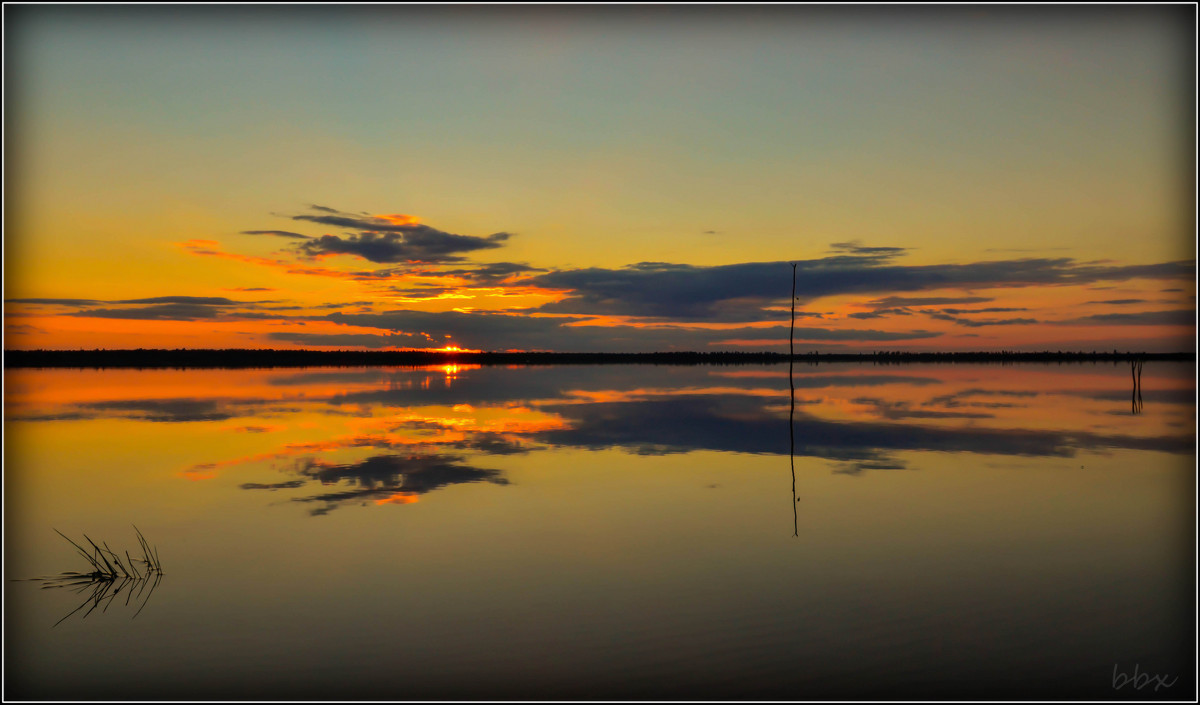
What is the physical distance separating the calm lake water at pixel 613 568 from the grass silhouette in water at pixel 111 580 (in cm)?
14

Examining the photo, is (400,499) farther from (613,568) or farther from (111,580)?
(613,568)

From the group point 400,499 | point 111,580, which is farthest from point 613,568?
point 111,580

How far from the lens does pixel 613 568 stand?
1175 centimetres

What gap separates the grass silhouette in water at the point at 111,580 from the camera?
10695mm

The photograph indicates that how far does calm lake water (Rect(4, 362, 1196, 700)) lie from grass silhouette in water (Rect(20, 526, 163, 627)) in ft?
0.46

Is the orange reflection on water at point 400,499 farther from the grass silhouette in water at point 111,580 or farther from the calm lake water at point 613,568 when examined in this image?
the grass silhouette in water at point 111,580

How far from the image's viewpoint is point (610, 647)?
8891mm

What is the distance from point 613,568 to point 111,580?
23.9 ft

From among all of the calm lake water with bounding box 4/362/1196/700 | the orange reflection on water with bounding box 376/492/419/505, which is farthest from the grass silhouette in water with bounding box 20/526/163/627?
the orange reflection on water with bounding box 376/492/419/505

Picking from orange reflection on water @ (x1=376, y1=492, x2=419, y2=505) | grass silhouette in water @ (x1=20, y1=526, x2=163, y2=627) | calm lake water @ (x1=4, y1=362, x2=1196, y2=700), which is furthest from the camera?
orange reflection on water @ (x1=376, y1=492, x2=419, y2=505)

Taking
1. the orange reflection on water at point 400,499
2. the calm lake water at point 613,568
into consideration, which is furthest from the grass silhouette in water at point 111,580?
the orange reflection on water at point 400,499

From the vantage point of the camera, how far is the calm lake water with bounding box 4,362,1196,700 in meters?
8.48

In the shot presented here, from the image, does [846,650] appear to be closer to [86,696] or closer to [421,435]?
[86,696]

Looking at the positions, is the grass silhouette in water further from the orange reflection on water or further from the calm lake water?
the orange reflection on water
